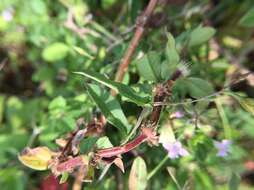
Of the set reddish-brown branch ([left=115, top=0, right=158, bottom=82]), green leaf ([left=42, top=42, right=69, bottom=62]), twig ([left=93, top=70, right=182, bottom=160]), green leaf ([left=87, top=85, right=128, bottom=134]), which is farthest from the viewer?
green leaf ([left=42, top=42, right=69, bottom=62])

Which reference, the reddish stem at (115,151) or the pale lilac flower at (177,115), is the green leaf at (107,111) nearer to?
the reddish stem at (115,151)

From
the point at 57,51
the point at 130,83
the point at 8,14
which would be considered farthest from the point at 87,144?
the point at 8,14

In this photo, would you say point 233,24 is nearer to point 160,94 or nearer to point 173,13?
point 173,13

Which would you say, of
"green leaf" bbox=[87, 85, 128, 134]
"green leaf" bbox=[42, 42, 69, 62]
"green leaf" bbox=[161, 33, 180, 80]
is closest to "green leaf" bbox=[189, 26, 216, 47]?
"green leaf" bbox=[161, 33, 180, 80]

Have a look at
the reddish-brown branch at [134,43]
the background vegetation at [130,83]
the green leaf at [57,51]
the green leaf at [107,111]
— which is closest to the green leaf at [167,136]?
the background vegetation at [130,83]

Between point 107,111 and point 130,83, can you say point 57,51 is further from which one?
point 107,111

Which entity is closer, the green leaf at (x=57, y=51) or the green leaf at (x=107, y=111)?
the green leaf at (x=107, y=111)

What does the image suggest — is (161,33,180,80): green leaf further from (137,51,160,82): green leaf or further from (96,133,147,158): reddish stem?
(96,133,147,158): reddish stem
